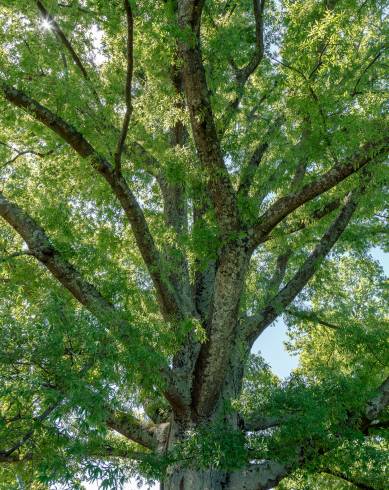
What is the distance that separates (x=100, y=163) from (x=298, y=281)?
14.3 ft

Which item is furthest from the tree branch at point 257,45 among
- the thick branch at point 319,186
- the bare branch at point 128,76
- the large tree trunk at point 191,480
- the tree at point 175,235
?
the large tree trunk at point 191,480

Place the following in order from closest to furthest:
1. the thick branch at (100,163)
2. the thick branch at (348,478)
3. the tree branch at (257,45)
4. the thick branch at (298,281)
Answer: the thick branch at (100,163) → the tree branch at (257,45) → the thick branch at (348,478) → the thick branch at (298,281)

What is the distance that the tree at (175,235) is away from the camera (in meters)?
5.12

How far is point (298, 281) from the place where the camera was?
9258 millimetres

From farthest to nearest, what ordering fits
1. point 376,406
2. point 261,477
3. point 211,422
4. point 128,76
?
point 376,406 < point 261,477 < point 211,422 < point 128,76

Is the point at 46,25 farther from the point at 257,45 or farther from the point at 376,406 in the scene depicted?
the point at 376,406

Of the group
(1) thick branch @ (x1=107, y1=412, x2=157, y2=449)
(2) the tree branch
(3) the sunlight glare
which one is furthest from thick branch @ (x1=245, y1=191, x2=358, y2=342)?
(3) the sunlight glare

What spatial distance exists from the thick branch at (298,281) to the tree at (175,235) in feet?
0.15

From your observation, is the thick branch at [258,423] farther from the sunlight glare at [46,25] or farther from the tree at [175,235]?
the sunlight glare at [46,25]

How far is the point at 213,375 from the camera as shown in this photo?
7598 mm

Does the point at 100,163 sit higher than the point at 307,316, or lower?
lower

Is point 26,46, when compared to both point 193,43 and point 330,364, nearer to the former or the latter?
point 193,43

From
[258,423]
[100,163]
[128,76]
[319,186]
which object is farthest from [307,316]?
[128,76]

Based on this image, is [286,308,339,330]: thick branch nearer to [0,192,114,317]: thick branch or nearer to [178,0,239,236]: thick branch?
[178,0,239,236]: thick branch
